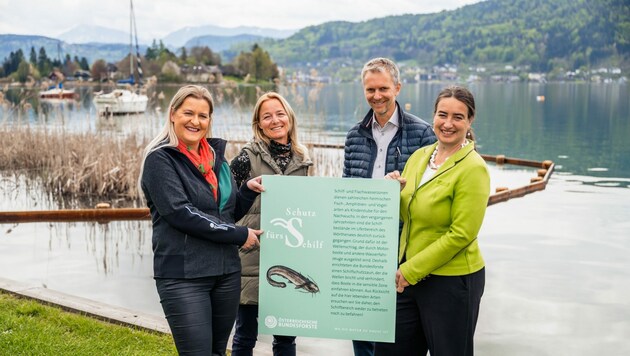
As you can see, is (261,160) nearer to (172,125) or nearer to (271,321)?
(172,125)

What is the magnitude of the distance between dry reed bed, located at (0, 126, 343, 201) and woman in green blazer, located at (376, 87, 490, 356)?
8839 millimetres

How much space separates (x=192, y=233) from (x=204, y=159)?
1.34ft

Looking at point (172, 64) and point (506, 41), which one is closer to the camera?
point (172, 64)

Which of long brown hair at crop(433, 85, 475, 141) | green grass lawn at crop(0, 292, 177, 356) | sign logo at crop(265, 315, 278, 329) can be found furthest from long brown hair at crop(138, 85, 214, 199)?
green grass lawn at crop(0, 292, 177, 356)

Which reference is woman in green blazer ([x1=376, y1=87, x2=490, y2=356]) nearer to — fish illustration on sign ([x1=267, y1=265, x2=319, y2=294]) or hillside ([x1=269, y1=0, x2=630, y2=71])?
fish illustration on sign ([x1=267, y1=265, x2=319, y2=294])

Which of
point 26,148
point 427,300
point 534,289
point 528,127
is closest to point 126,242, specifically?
point 534,289

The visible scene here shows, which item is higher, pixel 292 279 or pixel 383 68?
pixel 383 68

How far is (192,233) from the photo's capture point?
2941 mm

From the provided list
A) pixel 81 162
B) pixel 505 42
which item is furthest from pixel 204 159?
pixel 505 42

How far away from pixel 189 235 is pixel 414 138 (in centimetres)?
152

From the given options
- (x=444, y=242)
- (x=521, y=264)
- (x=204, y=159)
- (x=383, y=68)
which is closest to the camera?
(x=444, y=242)

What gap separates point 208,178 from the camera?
3.14m

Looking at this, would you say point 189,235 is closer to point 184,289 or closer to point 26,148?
point 184,289

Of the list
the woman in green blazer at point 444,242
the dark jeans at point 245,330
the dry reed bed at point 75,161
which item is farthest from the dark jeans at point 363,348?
the dry reed bed at point 75,161
